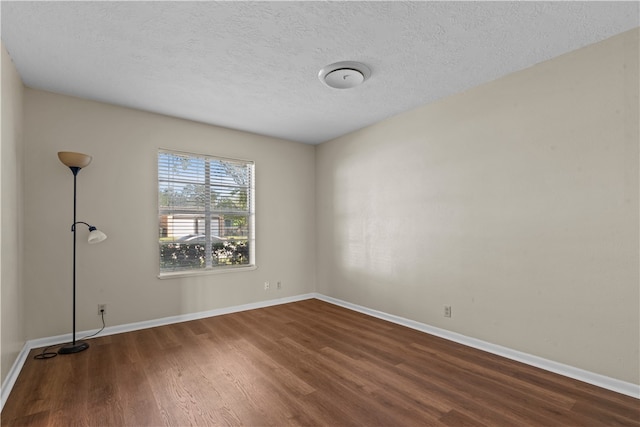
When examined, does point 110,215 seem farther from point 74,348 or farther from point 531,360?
point 531,360

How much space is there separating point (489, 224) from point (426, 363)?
1.43m

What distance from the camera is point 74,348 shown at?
301 centimetres

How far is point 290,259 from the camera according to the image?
16.7 ft

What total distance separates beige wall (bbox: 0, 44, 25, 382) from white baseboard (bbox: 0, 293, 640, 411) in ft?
0.47

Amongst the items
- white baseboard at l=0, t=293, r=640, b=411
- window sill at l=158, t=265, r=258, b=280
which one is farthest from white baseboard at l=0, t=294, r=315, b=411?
window sill at l=158, t=265, r=258, b=280

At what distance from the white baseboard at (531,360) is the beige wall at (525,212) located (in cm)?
5

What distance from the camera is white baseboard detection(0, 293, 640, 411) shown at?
228cm

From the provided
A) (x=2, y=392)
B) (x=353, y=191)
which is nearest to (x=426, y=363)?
(x=353, y=191)

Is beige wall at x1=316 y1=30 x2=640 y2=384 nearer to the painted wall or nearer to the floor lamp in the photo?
the painted wall

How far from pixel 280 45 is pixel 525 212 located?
2.51 metres

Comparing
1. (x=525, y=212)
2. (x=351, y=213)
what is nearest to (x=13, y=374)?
(x=351, y=213)

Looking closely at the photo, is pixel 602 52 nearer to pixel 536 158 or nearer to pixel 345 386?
pixel 536 158

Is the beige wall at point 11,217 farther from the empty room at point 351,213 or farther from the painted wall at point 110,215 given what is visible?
the painted wall at point 110,215

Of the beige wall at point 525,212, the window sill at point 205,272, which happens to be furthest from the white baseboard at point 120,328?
the beige wall at point 525,212
